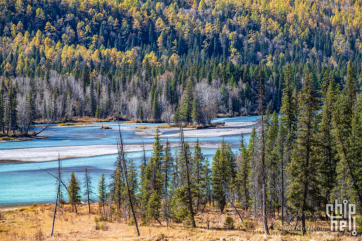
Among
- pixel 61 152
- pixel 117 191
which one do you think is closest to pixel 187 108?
pixel 61 152

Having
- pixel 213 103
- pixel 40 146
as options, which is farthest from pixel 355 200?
pixel 213 103

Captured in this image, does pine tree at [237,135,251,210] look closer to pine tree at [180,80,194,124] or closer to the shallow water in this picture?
the shallow water

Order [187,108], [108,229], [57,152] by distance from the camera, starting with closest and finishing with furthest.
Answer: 1. [108,229]
2. [57,152]
3. [187,108]

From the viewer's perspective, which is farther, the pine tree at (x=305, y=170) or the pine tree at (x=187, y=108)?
the pine tree at (x=187, y=108)

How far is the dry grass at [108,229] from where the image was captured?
25.8 meters

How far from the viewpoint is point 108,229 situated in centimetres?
3331

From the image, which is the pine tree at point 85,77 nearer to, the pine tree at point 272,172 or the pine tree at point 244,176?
the pine tree at point 244,176

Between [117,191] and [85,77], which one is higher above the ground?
[85,77]

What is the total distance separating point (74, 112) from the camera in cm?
14825

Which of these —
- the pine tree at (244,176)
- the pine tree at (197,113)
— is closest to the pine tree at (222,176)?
the pine tree at (244,176)

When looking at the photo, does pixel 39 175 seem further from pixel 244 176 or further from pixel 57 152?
pixel 244 176

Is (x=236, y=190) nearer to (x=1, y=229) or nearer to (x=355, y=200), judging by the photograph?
(x=355, y=200)

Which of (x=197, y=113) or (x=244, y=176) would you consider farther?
(x=197, y=113)

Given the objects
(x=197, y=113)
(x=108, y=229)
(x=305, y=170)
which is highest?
(x=197, y=113)
